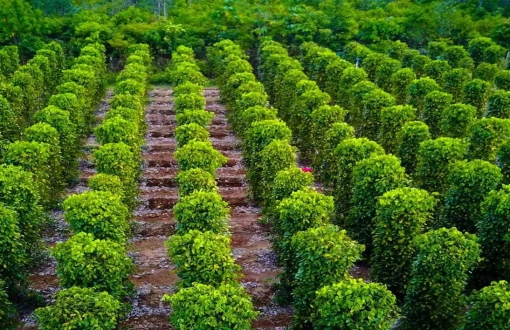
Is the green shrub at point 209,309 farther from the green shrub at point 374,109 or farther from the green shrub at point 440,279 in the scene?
the green shrub at point 374,109

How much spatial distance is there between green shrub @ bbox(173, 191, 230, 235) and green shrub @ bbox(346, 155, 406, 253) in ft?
Answer: 17.1

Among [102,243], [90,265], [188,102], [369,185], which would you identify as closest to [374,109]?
[369,185]

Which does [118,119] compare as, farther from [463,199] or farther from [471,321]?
[471,321]

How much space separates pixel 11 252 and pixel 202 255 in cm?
617

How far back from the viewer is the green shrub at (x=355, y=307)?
1344 centimetres

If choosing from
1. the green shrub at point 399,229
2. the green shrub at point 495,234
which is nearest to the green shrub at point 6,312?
the green shrub at point 399,229

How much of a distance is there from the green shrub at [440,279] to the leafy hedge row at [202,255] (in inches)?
198

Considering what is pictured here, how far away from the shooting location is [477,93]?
97.5ft

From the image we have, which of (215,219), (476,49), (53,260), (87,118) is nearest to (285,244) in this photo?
(215,219)

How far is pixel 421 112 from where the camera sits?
29.7 metres

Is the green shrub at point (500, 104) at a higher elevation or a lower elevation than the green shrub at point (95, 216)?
higher

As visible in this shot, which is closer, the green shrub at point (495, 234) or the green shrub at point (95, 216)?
the green shrub at point (95, 216)

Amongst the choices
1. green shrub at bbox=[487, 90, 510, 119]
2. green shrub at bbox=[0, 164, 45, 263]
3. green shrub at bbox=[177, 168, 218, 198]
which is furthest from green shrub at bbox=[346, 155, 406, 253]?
green shrub at bbox=[0, 164, 45, 263]

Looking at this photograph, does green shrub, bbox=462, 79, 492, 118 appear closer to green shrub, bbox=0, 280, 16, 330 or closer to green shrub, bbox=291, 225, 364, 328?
green shrub, bbox=291, 225, 364, 328
